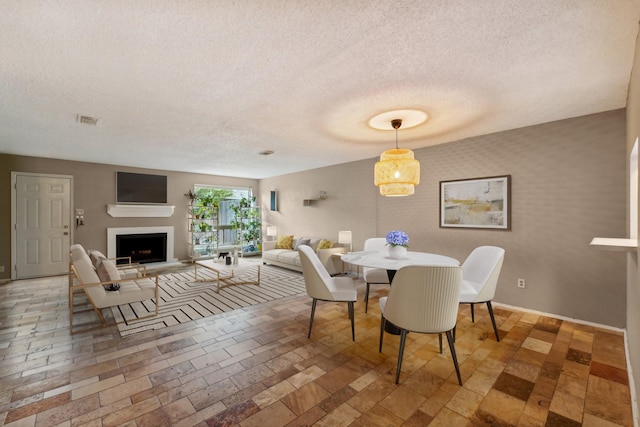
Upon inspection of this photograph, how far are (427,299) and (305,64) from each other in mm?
2015

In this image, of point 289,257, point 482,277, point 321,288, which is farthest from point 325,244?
point 482,277

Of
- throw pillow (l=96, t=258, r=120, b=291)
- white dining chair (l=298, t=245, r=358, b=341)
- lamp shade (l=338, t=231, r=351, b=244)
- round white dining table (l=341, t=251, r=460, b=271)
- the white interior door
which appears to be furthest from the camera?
lamp shade (l=338, t=231, r=351, b=244)

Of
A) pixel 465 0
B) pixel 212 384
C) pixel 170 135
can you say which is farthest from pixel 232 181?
pixel 465 0

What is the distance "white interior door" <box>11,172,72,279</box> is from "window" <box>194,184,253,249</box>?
2.94m

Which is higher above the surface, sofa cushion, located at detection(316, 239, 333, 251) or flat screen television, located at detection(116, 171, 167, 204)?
flat screen television, located at detection(116, 171, 167, 204)

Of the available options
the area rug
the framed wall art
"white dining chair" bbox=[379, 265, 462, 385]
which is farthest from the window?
"white dining chair" bbox=[379, 265, 462, 385]

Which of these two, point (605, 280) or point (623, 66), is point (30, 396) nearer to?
point (623, 66)

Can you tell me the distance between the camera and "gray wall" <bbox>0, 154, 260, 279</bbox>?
16.9 ft

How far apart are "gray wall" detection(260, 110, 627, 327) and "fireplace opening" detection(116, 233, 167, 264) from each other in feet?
20.0

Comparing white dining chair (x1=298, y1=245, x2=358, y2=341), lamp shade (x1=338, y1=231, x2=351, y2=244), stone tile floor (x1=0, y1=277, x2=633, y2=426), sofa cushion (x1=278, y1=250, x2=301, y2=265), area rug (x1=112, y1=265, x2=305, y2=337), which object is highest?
lamp shade (x1=338, y1=231, x2=351, y2=244)

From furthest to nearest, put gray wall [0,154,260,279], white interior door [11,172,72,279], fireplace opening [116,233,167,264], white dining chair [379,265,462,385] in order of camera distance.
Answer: fireplace opening [116,233,167,264] < white interior door [11,172,72,279] < gray wall [0,154,260,279] < white dining chair [379,265,462,385]

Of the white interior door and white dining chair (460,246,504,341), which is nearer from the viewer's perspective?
white dining chair (460,246,504,341)

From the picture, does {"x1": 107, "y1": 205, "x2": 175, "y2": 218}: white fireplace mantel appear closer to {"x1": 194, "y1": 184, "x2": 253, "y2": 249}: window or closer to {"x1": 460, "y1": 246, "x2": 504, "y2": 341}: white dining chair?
{"x1": 194, "y1": 184, "x2": 253, "y2": 249}: window

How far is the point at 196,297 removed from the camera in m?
4.23
